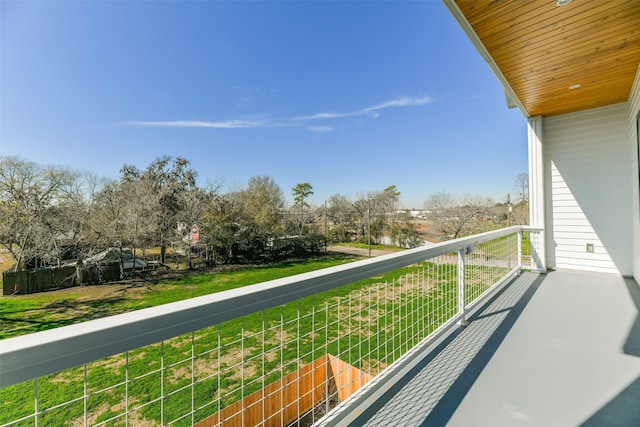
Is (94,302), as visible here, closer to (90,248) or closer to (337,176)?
(90,248)

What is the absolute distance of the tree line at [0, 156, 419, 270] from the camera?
372 inches

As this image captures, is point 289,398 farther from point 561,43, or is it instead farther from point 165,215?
point 165,215

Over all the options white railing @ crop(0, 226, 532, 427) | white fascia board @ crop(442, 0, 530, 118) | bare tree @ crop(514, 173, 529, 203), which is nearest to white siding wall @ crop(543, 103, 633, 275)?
white railing @ crop(0, 226, 532, 427)

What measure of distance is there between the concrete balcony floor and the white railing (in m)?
0.18

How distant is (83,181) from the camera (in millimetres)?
11086

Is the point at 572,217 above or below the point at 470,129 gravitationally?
below

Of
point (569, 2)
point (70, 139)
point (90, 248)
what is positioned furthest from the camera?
point (70, 139)

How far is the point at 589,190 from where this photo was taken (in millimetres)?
3797

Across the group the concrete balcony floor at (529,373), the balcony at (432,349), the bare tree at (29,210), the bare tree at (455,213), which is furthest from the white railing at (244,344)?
the bare tree at (455,213)

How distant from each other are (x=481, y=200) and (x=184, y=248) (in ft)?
50.4

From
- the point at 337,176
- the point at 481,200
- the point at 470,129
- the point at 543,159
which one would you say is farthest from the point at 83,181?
the point at 470,129

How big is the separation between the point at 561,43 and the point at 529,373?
2495mm

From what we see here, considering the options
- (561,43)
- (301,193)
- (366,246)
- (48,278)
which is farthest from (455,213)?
(48,278)

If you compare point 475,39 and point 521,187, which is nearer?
point 475,39
